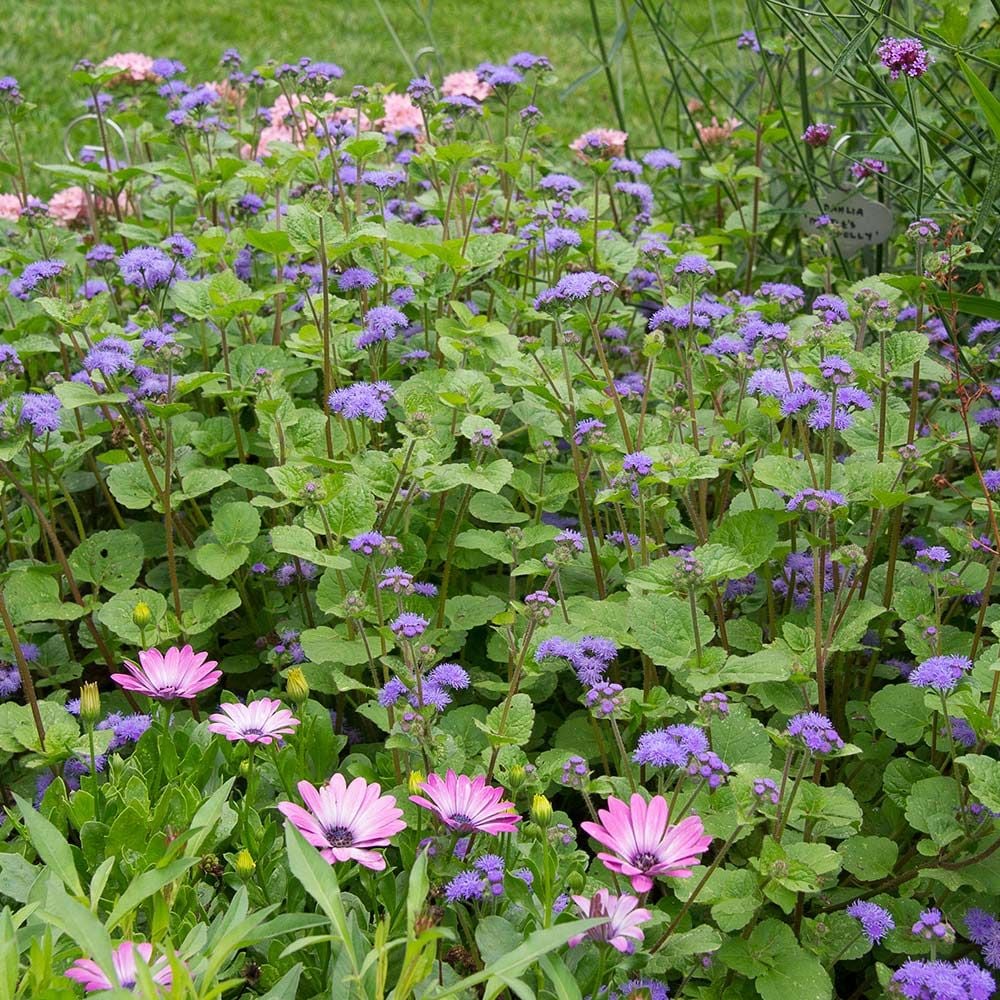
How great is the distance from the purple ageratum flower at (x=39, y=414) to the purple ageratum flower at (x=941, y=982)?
1.41 m

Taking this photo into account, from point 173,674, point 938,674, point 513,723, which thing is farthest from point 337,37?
point 938,674

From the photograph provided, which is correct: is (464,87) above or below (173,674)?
above

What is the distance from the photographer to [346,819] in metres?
1.46

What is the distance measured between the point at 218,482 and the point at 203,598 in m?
0.19

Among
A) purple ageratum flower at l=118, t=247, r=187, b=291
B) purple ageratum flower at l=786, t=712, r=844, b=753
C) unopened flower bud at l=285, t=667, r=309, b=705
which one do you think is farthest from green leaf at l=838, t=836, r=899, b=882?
purple ageratum flower at l=118, t=247, r=187, b=291

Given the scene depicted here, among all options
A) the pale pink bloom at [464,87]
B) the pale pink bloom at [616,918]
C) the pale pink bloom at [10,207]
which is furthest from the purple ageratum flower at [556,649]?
the pale pink bloom at [10,207]

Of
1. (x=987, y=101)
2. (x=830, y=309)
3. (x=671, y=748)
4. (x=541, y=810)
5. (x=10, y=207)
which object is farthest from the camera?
(x=10, y=207)

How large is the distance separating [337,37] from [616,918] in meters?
6.20

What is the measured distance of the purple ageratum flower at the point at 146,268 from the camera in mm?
2164

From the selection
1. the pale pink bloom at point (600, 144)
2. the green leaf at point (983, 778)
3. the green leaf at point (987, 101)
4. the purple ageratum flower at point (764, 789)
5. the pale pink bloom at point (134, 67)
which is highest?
the green leaf at point (987, 101)

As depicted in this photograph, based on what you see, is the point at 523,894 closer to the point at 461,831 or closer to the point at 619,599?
the point at 461,831

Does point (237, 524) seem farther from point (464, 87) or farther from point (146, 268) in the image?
point (464, 87)

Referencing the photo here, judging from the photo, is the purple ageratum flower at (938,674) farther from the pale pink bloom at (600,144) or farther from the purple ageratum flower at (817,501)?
the pale pink bloom at (600,144)

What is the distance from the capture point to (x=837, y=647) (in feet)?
5.77
